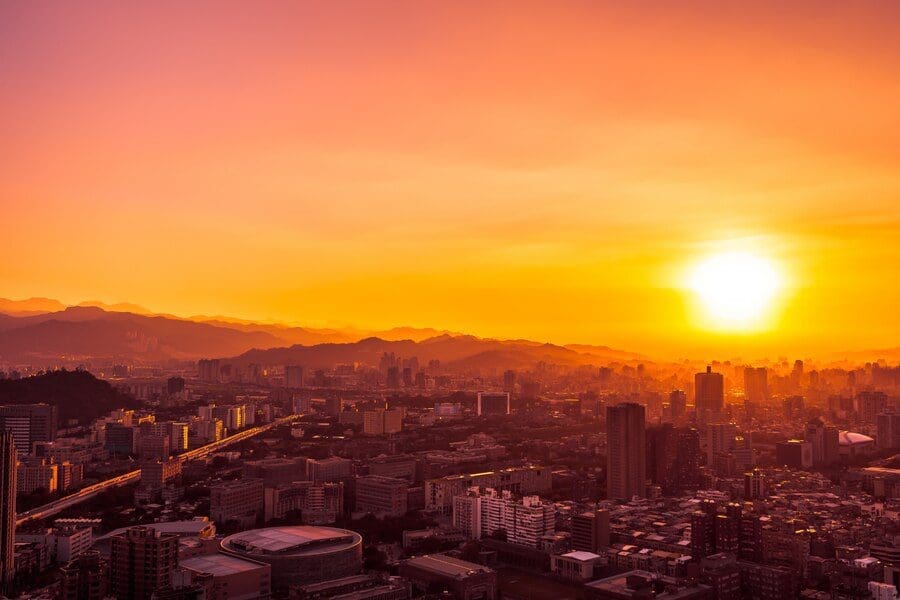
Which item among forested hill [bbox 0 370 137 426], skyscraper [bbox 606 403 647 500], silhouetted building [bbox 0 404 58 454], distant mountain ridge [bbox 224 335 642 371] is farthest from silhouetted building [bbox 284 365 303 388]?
skyscraper [bbox 606 403 647 500]

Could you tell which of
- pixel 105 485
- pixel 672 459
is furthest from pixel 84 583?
pixel 672 459

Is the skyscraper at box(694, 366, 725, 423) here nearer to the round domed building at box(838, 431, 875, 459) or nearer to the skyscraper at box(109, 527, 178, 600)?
the round domed building at box(838, 431, 875, 459)

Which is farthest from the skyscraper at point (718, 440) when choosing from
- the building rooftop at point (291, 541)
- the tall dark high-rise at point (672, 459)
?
the building rooftop at point (291, 541)

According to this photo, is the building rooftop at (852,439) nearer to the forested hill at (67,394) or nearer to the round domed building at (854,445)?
the round domed building at (854,445)

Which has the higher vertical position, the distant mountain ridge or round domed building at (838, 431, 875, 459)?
the distant mountain ridge

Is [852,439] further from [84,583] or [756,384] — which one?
[84,583]


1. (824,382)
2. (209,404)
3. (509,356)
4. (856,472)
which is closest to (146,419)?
(209,404)
